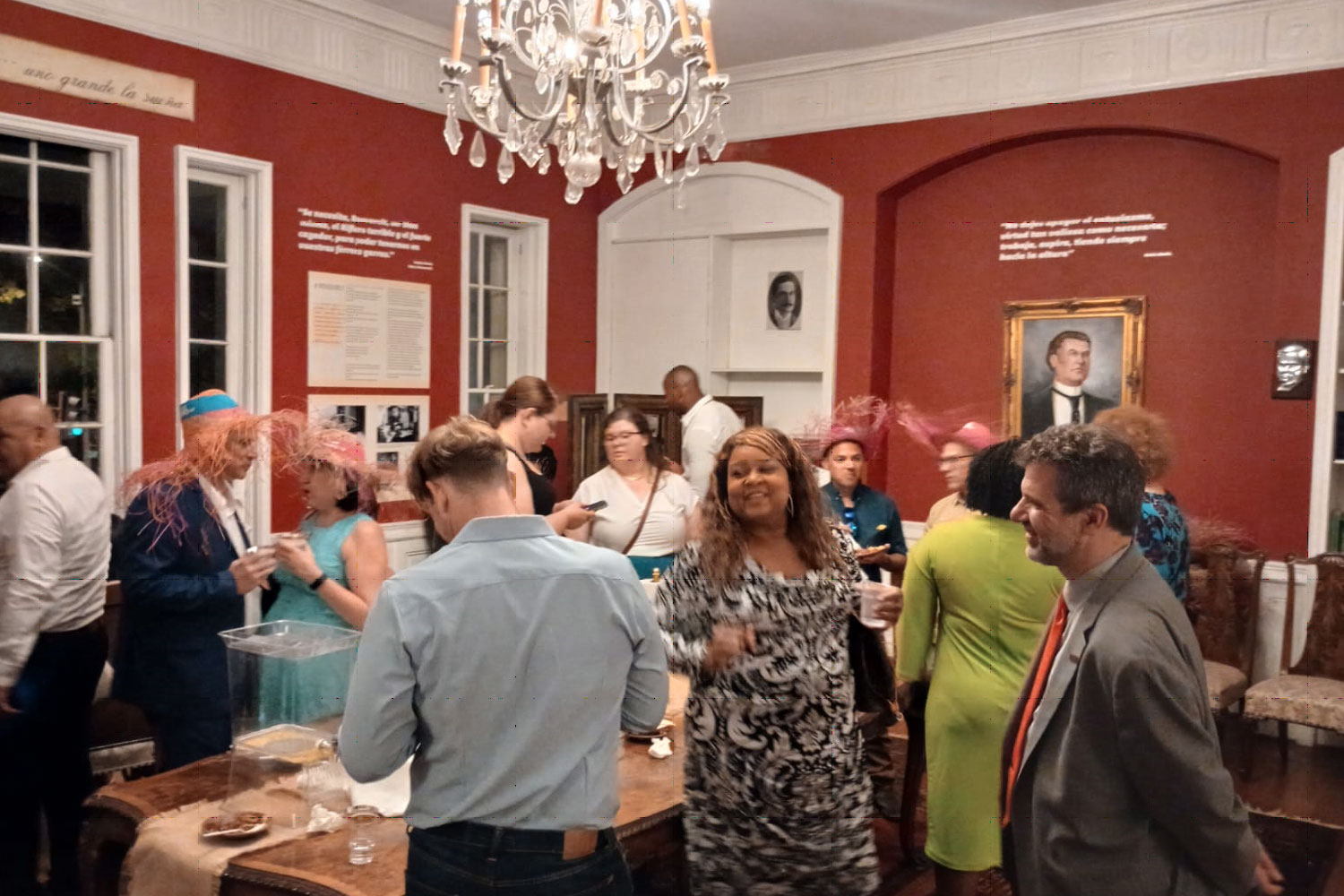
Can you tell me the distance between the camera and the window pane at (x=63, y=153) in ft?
14.4

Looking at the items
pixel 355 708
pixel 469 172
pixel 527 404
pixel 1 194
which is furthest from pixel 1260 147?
pixel 1 194

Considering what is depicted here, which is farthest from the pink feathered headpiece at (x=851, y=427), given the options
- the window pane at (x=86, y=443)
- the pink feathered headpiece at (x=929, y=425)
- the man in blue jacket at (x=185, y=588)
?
the window pane at (x=86, y=443)

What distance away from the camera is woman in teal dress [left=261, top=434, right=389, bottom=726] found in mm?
2646

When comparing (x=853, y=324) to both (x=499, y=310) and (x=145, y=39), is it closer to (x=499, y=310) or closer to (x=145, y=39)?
(x=499, y=310)

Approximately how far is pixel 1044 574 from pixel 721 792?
83cm

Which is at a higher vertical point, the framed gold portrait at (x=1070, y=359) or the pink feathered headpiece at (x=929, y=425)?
the framed gold portrait at (x=1070, y=359)

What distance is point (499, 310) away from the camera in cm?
665

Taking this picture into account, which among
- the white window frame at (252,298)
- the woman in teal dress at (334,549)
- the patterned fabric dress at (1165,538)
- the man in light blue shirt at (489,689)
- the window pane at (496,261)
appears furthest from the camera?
the window pane at (496,261)

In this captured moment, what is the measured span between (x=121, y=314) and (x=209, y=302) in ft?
1.75

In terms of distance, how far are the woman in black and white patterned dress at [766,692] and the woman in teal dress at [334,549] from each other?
0.95 m

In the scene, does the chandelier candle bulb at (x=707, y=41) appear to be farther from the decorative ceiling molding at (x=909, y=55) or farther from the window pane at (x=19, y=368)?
the window pane at (x=19, y=368)

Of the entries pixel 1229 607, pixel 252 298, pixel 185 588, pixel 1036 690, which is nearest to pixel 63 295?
pixel 252 298

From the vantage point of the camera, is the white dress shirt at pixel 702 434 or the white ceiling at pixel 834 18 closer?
the white ceiling at pixel 834 18

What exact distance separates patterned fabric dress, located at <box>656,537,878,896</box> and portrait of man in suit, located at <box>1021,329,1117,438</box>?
3679 millimetres
